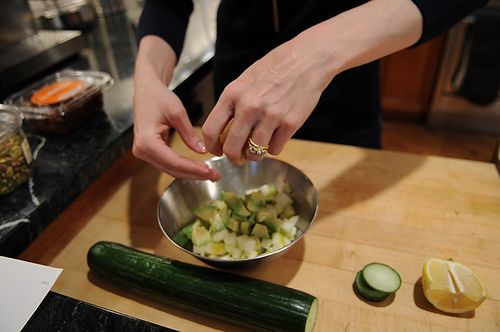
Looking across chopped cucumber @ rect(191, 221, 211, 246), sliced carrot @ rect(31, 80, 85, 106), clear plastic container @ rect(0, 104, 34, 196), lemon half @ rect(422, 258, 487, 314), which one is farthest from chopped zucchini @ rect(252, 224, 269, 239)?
sliced carrot @ rect(31, 80, 85, 106)

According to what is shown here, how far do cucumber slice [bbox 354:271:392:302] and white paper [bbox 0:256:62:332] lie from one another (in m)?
0.55

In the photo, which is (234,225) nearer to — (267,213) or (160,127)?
(267,213)

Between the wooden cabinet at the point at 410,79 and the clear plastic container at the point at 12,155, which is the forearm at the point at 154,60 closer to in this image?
the clear plastic container at the point at 12,155

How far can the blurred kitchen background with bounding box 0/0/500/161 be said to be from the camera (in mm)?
1502

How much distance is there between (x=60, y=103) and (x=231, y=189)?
56 cm

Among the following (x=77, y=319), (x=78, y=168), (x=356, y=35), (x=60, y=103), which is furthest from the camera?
(x=60, y=103)

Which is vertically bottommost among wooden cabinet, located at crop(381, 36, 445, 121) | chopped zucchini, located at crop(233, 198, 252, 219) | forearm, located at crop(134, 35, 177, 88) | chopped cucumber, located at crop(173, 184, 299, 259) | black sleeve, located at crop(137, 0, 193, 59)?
wooden cabinet, located at crop(381, 36, 445, 121)

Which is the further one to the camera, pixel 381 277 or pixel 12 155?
pixel 12 155

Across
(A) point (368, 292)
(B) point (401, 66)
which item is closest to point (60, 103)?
(A) point (368, 292)

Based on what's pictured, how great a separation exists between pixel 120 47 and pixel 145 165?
2.89ft

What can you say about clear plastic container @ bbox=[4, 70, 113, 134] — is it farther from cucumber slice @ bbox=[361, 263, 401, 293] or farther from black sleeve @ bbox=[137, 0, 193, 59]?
cucumber slice @ bbox=[361, 263, 401, 293]

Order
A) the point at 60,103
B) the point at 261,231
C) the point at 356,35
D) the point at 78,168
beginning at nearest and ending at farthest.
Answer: the point at 356,35, the point at 261,231, the point at 78,168, the point at 60,103

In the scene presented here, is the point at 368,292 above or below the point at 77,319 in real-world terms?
below

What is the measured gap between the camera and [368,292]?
28.6 inches
